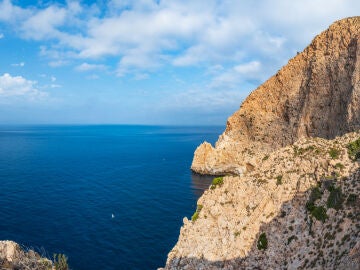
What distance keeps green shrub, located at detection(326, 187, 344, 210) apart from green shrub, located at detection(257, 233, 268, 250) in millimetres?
7171

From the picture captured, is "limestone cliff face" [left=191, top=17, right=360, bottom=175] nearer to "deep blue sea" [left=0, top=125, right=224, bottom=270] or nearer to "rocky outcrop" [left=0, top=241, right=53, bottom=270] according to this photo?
"deep blue sea" [left=0, top=125, right=224, bottom=270]

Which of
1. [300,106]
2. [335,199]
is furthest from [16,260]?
[300,106]

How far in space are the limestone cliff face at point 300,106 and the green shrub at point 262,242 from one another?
36254mm

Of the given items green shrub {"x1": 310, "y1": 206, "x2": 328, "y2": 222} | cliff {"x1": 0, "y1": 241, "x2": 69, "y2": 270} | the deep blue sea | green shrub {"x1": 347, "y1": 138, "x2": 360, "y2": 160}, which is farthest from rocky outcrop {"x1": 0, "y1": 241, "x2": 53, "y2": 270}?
green shrub {"x1": 347, "y1": 138, "x2": 360, "y2": 160}

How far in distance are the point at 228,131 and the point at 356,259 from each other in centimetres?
8539

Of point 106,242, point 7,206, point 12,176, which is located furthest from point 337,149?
point 12,176

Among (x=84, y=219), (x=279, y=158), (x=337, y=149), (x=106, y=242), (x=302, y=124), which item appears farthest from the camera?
(x=302, y=124)

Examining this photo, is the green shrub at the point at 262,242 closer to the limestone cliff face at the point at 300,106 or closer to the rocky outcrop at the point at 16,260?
the rocky outcrop at the point at 16,260

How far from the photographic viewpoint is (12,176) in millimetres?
106500

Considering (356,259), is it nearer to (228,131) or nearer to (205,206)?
(205,206)

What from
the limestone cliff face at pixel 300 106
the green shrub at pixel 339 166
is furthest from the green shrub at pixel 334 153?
the limestone cliff face at pixel 300 106

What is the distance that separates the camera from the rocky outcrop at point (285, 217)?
3059 cm

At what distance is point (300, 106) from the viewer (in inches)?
3647

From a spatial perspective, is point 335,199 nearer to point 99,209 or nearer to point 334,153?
point 334,153
